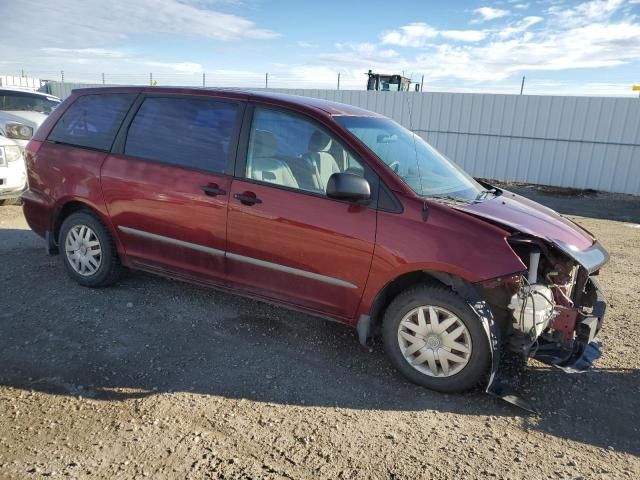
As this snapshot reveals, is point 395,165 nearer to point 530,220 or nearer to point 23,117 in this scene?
point 530,220

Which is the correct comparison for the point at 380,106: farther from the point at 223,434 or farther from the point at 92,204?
the point at 223,434

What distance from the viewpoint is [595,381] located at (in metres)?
3.38

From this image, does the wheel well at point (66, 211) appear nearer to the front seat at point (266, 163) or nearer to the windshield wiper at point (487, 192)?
the front seat at point (266, 163)

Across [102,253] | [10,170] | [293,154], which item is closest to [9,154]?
[10,170]

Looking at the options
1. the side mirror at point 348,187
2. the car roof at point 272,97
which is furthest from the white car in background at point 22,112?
the side mirror at point 348,187

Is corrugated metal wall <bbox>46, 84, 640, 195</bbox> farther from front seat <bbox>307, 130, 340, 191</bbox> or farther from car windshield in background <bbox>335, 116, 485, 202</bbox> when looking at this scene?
front seat <bbox>307, 130, 340, 191</bbox>

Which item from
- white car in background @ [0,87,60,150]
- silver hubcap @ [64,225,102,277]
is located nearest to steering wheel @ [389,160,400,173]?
silver hubcap @ [64,225,102,277]

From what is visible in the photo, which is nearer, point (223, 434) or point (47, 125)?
point (223, 434)

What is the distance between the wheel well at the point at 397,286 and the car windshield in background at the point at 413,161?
551 millimetres

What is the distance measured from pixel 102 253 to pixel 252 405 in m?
2.27

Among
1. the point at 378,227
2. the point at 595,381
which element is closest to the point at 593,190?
the point at 595,381

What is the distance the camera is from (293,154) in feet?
11.6

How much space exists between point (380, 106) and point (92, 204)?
14.3 m

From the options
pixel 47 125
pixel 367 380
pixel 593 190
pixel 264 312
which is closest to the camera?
pixel 367 380
